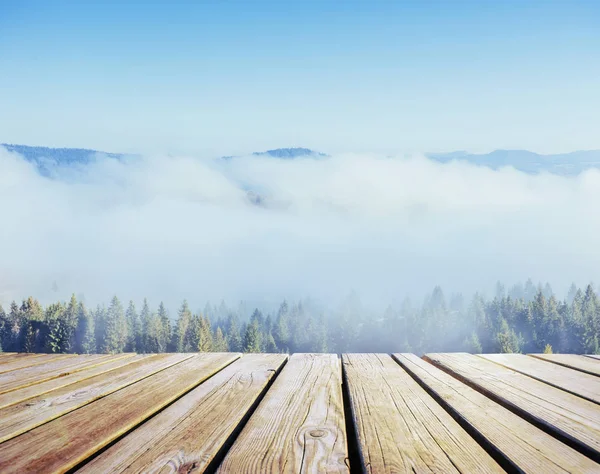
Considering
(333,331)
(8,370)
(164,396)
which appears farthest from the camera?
(333,331)

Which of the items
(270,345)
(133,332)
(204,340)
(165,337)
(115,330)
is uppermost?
(115,330)

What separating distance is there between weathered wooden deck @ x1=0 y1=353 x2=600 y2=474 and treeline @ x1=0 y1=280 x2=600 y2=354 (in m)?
84.4

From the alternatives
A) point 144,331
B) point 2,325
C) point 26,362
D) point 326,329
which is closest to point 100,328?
point 144,331

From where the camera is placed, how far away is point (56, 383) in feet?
10.7

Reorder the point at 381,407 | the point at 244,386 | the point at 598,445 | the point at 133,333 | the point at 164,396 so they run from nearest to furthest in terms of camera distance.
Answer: the point at 598,445 < the point at 381,407 < the point at 164,396 < the point at 244,386 < the point at 133,333

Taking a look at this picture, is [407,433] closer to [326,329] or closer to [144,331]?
[144,331]

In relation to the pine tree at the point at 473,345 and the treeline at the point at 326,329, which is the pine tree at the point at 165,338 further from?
the pine tree at the point at 473,345

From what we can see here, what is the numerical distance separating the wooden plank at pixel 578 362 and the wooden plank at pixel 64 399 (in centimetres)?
360

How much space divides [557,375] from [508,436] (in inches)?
69.5

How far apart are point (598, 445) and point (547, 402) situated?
2.24ft

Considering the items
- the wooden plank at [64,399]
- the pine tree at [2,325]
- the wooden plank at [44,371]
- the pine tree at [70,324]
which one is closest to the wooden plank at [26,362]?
the wooden plank at [44,371]

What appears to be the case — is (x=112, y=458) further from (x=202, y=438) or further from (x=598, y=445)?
(x=598, y=445)

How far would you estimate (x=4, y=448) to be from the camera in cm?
197

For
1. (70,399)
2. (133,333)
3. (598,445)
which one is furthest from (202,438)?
(133,333)
